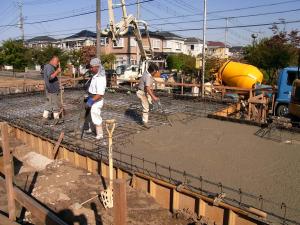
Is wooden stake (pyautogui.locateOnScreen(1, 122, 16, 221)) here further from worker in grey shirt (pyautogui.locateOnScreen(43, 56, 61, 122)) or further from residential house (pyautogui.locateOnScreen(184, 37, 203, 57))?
residential house (pyautogui.locateOnScreen(184, 37, 203, 57))

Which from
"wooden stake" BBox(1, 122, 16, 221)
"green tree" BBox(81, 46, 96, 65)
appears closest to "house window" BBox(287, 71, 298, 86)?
"wooden stake" BBox(1, 122, 16, 221)

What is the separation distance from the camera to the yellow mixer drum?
1413 cm

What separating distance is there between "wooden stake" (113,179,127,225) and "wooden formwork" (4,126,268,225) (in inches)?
76.8

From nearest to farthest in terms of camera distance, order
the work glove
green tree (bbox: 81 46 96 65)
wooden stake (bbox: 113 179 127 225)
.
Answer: wooden stake (bbox: 113 179 127 225)
the work glove
green tree (bbox: 81 46 96 65)

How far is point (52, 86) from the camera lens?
8008 mm

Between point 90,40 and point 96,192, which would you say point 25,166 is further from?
point 90,40

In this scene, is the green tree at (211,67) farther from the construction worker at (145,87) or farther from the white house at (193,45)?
the white house at (193,45)

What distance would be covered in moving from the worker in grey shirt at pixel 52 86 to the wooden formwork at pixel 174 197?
162cm

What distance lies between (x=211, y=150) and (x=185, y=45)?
4436cm

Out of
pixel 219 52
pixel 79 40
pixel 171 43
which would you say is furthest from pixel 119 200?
pixel 79 40

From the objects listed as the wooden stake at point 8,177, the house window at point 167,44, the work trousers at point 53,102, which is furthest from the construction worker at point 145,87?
the house window at point 167,44

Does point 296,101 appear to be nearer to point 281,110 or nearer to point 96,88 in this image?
point 281,110

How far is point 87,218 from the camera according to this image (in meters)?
4.52

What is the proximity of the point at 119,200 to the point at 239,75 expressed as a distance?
12897 millimetres
